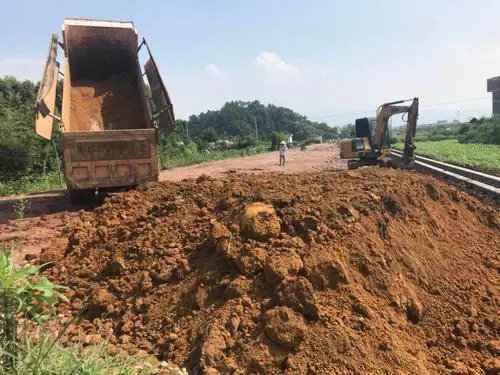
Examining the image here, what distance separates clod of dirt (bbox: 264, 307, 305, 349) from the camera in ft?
11.1

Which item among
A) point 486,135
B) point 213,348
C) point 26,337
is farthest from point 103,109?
point 486,135

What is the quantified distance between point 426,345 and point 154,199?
167 inches

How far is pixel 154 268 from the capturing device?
4.50 metres

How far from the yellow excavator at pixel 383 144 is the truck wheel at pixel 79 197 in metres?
9.99

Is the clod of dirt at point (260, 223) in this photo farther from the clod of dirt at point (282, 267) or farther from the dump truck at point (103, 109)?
the dump truck at point (103, 109)

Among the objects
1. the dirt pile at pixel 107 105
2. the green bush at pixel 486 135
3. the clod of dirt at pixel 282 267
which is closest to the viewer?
the clod of dirt at pixel 282 267

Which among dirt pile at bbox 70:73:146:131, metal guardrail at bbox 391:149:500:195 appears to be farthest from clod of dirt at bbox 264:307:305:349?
metal guardrail at bbox 391:149:500:195

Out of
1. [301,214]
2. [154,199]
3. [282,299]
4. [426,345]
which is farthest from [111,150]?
[426,345]

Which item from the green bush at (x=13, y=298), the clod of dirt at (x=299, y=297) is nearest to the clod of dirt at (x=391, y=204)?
the clod of dirt at (x=299, y=297)

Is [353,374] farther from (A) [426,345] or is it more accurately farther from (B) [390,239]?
(B) [390,239]

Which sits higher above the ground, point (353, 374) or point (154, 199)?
point (154, 199)

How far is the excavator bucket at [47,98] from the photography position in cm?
878

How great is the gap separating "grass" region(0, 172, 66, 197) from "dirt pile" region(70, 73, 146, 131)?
5278mm

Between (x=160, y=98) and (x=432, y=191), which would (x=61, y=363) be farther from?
(x=160, y=98)
